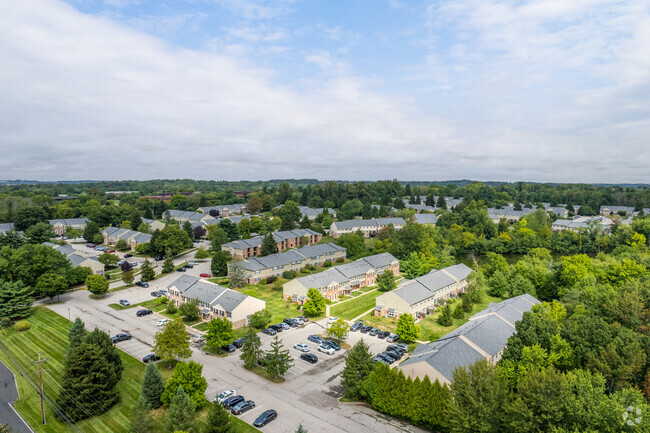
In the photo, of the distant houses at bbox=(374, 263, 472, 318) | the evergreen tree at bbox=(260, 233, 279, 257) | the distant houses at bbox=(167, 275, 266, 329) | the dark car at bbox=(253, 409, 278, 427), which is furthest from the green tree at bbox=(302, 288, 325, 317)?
the evergreen tree at bbox=(260, 233, 279, 257)

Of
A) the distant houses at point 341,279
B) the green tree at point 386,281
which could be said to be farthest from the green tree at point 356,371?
the green tree at point 386,281

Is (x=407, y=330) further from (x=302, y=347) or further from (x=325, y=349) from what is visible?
(x=302, y=347)

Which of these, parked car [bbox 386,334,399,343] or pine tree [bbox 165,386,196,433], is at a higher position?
pine tree [bbox 165,386,196,433]

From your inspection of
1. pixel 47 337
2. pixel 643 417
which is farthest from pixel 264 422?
pixel 47 337

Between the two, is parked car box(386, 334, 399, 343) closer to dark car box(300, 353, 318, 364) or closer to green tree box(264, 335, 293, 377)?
dark car box(300, 353, 318, 364)

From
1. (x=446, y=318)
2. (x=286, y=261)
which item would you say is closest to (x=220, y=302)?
(x=286, y=261)

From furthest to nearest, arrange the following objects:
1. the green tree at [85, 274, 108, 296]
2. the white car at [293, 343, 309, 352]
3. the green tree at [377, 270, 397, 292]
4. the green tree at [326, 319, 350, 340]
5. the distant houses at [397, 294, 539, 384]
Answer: the green tree at [377, 270, 397, 292] → the green tree at [85, 274, 108, 296] → the green tree at [326, 319, 350, 340] → the white car at [293, 343, 309, 352] → the distant houses at [397, 294, 539, 384]

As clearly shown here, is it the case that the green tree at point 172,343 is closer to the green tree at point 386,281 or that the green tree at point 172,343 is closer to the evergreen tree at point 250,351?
the evergreen tree at point 250,351

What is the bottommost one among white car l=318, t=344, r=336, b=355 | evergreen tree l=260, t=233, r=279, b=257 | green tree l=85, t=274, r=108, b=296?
white car l=318, t=344, r=336, b=355
